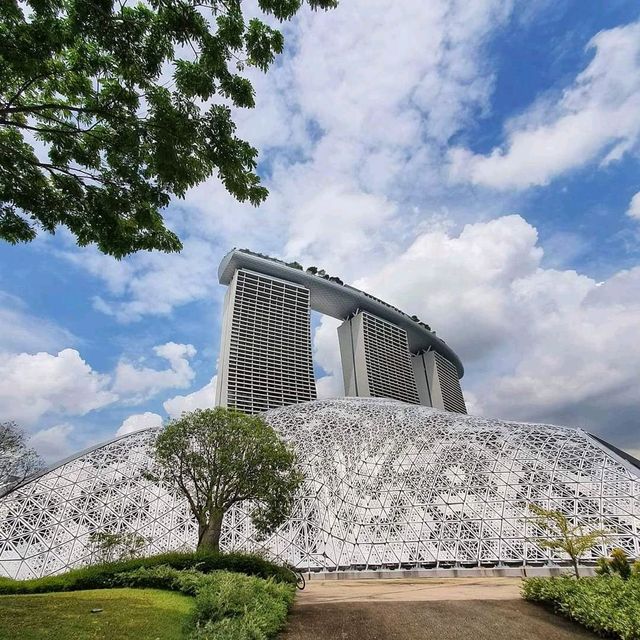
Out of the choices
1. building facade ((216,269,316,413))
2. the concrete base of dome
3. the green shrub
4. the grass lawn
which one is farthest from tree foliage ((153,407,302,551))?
building facade ((216,269,316,413))

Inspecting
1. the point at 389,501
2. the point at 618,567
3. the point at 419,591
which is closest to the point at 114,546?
the point at 389,501

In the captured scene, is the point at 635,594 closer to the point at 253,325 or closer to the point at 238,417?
the point at 238,417

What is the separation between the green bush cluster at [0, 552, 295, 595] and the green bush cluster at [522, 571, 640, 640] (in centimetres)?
910

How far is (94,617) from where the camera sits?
8.46 meters

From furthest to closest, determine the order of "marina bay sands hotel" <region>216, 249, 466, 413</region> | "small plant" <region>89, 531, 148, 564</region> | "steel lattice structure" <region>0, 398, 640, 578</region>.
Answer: "marina bay sands hotel" <region>216, 249, 466, 413</region> → "small plant" <region>89, 531, 148, 564</region> → "steel lattice structure" <region>0, 398, 640, 578</region>

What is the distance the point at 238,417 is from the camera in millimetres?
24453

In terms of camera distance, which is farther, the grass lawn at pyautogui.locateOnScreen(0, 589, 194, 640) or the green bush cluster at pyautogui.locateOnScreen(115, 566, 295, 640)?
the green bush cluster at pyautogui.locateOnScreen(115, 566, 295, 640)

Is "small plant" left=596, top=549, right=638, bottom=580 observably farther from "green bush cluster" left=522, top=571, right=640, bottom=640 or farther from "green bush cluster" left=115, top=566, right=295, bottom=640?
"green bush cluster" left=115, top=566, right=295, bottom=640

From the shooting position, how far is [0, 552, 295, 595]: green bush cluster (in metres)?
14.3

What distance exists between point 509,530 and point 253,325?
246 feet

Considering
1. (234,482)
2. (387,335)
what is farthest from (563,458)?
(387,335)

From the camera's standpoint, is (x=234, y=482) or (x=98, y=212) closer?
(x=98, y=212)

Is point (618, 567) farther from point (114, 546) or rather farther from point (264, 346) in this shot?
point (264, 346)

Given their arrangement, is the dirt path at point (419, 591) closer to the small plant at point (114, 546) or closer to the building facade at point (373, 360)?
the small plant at point (114, 546)
